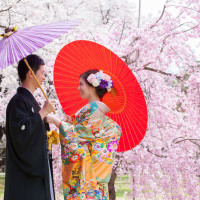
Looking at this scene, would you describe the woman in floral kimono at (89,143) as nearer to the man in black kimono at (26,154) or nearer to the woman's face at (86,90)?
the woman's face at (86,90)

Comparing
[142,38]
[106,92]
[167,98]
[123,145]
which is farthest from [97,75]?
[167,98]

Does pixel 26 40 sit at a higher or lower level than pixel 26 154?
higher

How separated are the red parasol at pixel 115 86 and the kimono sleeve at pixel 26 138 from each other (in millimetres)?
895

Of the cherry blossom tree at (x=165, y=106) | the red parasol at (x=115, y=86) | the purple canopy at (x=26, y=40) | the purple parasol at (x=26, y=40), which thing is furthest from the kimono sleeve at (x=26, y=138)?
the cherry blossom tree at (x=165, y=106)

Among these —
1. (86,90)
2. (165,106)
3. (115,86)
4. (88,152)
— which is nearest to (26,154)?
(88,152)

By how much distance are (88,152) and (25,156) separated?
2.27 ft

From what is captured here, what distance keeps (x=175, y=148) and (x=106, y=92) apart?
8.39 feet

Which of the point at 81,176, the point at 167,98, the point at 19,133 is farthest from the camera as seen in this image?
the point at 167,98

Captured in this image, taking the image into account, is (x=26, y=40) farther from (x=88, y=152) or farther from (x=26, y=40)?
(x=88, y=152)

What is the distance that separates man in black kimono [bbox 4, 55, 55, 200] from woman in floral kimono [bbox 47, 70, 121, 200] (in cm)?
33

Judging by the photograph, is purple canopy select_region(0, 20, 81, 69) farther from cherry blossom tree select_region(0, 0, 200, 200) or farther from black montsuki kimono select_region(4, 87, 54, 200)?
cherry blossom tree select_region(0, 0, 200, 200)

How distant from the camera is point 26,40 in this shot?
2760mm

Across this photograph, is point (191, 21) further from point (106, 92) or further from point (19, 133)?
point (19, 133)

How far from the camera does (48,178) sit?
9.39 feet
